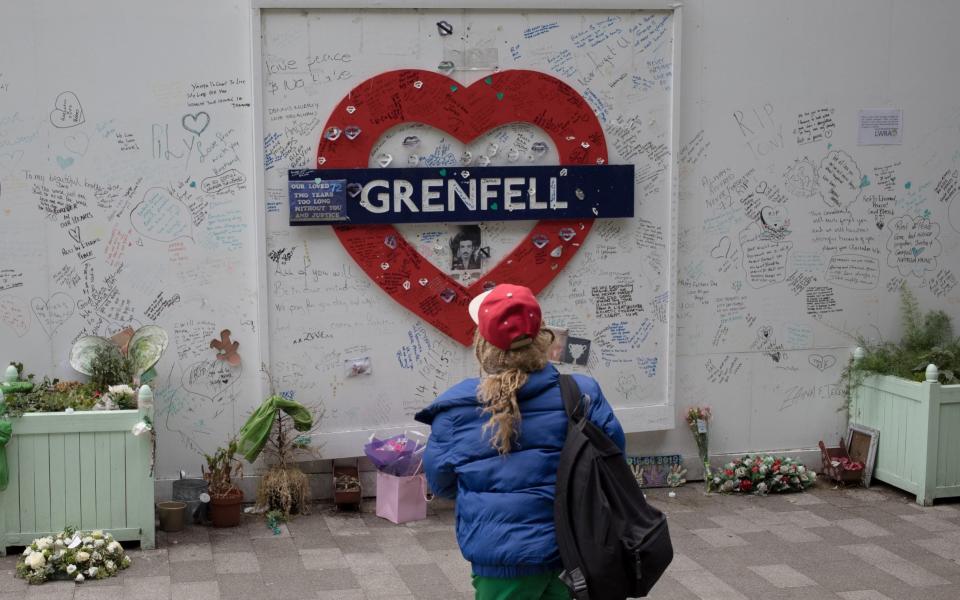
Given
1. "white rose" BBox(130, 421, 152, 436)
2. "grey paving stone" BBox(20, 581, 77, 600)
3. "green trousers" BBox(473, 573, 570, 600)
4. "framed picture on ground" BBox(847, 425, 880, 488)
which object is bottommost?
"grey paving stone" BBox(20, 581, 77, 600)

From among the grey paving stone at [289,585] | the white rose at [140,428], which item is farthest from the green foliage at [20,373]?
the grey paving stone at [289,585]

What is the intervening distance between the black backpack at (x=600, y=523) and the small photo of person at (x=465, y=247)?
3.61 m

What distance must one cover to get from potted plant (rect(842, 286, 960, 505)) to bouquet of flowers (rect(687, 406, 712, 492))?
45.8 inches

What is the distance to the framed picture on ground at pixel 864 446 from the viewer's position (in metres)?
8.18

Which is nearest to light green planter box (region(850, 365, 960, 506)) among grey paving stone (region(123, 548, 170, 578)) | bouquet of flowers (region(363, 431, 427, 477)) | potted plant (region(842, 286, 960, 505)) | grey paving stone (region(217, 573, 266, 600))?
potted plant (region(842, 286, 960, 505))

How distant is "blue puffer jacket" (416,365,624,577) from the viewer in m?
3.91

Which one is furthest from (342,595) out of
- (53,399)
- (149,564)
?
(53,399)

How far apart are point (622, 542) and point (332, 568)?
113 inches

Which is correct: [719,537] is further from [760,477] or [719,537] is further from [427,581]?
[427,581]

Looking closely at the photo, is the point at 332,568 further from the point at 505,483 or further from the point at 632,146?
the point at 632,146

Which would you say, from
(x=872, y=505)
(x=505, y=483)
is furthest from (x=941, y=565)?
(x=505, y=483)

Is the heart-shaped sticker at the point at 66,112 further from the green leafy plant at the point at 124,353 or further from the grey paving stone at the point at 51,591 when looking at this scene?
the grey paving stone at the point at 51,591

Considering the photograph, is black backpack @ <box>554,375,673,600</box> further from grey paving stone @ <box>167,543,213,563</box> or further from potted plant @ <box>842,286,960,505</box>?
potted plant @ <box>842,286,960,505</box>

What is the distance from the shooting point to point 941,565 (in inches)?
262
